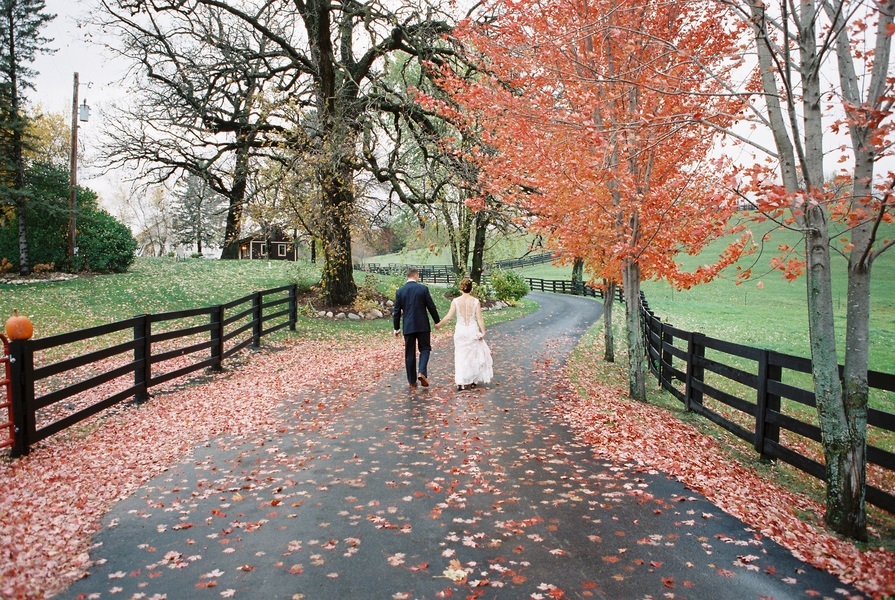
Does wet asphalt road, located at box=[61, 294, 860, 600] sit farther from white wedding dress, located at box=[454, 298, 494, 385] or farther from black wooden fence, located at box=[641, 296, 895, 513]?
white wedding dress, located at box=[454, 298, 494, 385]

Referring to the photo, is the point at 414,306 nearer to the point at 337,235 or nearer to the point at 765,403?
the point at 765,403

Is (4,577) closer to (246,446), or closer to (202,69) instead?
(246,446)

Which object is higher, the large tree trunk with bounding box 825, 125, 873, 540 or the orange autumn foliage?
the orange autumn foliage

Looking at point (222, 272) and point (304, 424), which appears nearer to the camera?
point (304, 424)

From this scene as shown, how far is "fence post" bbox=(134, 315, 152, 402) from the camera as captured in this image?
378 inches

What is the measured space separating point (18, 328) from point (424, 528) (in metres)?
5.55

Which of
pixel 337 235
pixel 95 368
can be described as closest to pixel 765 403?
pixel 95 368

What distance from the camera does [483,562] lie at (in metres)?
4.22

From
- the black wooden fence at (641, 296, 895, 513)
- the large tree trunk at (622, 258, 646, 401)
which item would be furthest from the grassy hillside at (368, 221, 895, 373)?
the large tree trunk at (622, 258, 646, 401)

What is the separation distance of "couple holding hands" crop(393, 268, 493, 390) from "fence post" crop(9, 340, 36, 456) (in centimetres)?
549

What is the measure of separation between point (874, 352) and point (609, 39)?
1482cm

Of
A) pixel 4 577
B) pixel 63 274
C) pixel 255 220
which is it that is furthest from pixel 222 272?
pixel 4 577

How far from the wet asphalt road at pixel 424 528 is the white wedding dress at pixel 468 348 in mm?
2699

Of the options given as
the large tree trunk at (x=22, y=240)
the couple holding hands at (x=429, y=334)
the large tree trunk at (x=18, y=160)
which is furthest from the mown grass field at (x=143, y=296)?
the couple holding hands at (x=429, y=334)
